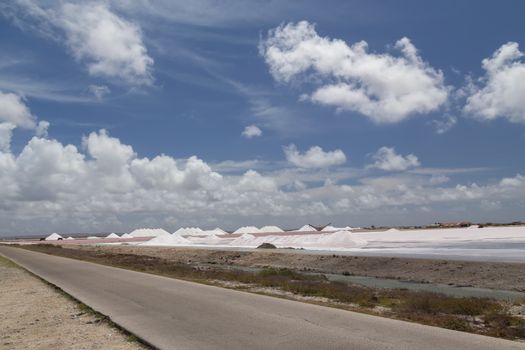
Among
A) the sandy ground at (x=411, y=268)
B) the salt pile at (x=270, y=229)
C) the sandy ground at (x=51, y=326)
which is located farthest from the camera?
the salt pile at (x=270, y=229)

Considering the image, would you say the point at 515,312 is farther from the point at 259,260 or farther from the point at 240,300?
the point at 259,260

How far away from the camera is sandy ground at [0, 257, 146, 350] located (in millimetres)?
11758

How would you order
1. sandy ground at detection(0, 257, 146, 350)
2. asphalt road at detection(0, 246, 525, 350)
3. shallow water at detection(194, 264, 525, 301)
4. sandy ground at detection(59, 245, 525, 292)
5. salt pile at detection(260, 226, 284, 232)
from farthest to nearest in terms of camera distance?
salt pile at detection(260, 226, 284, 232), sandy ground at detection(59, 245, 525, 292), shallow water at detection(194, 264, 525, 301), sandy ground at detection(0, 257, 146, 350), asphalt road at detection(0, 246, 525, 350)

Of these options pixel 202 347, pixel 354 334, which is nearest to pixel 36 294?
pixel 202 347

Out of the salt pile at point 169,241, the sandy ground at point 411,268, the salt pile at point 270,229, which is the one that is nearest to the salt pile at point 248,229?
the salt pile at point 270,229

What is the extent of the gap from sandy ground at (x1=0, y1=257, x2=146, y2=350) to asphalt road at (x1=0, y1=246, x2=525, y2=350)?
62 centimetres

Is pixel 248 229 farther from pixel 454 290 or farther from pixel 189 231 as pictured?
pixel 454 290

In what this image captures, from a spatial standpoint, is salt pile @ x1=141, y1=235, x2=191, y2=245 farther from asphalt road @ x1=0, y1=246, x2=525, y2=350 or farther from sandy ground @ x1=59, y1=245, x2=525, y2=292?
asphalt road @ x1=0, y1=246, x2=525, y2=350

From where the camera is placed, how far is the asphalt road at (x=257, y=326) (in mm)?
10227

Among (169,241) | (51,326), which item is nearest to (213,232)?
(169,241)

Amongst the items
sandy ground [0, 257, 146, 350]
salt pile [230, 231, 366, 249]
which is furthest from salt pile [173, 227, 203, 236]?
sandy ground [0, 257, 146, 350]

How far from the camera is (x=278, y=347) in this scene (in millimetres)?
10078

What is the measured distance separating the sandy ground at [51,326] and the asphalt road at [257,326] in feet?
2.03

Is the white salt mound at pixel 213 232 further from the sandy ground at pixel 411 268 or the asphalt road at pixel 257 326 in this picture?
the asphalt road at pixel 257 326
